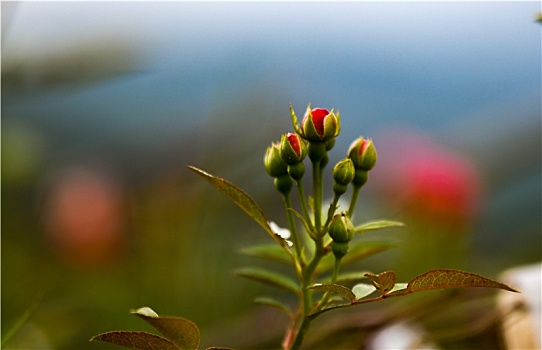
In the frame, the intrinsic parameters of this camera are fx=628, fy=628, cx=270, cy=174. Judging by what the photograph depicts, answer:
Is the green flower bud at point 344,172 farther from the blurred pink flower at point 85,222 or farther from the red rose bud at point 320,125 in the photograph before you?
the blurred pink flower at point 85,222

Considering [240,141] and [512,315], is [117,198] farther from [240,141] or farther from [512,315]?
[512,315]

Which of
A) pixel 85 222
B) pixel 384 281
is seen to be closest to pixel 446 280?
pixel 384 281

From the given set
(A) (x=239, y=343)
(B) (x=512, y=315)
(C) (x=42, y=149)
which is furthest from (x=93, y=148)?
(B) (x=512, y=315)

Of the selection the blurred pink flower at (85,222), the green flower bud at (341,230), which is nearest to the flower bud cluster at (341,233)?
the green flower bud at (341,230)

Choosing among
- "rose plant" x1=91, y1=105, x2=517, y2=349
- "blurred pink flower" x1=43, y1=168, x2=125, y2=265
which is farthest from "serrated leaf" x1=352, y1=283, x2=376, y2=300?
"blurred pink flower" x1=43, y1=168, x2=125, y2=265

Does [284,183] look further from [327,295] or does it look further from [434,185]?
[434,185]

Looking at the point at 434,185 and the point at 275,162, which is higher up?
the point at 434,185
